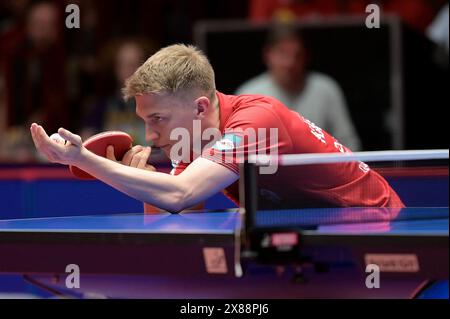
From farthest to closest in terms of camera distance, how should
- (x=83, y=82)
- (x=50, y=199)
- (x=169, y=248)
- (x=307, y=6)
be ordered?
(x=83, y=82), (x=307, y=6), (x=50, y=199), (x=169, y=248)

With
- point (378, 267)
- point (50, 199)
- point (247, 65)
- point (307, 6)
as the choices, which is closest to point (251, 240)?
point (378, 267)

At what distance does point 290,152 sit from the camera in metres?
3.49

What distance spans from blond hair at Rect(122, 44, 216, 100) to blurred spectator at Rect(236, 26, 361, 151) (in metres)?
3.23

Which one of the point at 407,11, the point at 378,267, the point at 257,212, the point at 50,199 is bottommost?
the point at 378,267

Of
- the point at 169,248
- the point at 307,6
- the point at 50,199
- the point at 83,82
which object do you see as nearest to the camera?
the point at 169,248

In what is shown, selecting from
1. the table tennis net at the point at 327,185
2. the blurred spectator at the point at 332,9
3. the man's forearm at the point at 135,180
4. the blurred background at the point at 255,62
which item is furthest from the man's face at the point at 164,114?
the blurred spectator at the point at 332,9

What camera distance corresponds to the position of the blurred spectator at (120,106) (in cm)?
706

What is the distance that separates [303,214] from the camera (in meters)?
3.06

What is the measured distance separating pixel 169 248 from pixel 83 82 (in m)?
5.74

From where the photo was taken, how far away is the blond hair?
3418 millimetres

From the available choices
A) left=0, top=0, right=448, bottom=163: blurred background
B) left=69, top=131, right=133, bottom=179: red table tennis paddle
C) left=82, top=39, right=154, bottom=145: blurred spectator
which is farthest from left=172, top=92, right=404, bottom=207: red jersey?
left=82, top=39, right=154, bottom=145: blurred spectator

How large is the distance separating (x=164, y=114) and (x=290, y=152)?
1.62ft

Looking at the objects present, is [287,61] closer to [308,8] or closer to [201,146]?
[308,8]

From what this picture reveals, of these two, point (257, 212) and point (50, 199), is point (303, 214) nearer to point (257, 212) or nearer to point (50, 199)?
point (257, 212)
